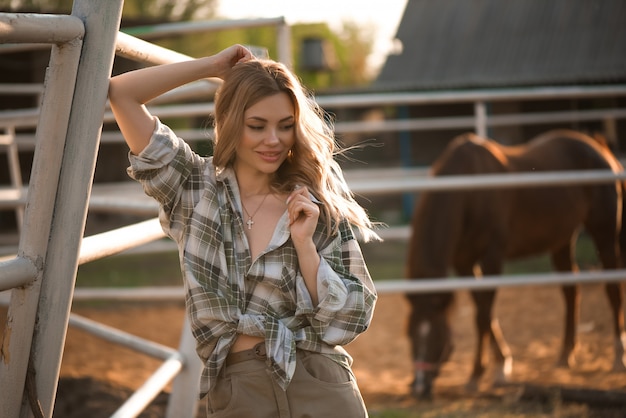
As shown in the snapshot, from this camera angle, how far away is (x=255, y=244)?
1425mm

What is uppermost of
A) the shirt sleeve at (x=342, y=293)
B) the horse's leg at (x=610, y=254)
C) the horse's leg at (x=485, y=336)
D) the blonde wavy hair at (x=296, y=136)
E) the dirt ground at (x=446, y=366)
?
the blonde wavy hair at (x=296, y=136)

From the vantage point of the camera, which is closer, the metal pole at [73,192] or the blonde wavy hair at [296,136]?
the metal pole at [73,192]

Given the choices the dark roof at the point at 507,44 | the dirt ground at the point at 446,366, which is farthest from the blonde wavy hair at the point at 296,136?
the dark roof at the point at 507,44

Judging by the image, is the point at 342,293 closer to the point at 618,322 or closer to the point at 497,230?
the point at 497,230

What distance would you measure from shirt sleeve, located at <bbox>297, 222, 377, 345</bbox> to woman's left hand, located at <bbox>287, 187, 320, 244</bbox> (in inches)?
2.6

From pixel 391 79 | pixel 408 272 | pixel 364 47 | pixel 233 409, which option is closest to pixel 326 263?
pixel 233 409

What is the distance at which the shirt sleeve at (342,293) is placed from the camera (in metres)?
1.37

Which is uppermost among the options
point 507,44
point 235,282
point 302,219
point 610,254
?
point 507,44

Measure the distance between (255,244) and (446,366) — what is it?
11.5ft

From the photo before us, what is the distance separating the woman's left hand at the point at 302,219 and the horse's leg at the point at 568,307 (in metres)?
3.57

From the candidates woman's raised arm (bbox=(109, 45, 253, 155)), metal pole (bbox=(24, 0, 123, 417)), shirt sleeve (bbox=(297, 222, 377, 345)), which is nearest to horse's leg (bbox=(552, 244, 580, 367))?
shirt sleeve (bbox=(297, 222, 377, 345))

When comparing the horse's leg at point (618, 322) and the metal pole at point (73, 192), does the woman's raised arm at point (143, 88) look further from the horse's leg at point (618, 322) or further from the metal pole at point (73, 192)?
the horse's leg at point (618, 322)

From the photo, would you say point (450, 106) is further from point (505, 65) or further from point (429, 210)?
point (429, 210)

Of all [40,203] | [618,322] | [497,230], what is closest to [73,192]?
[40,203]
